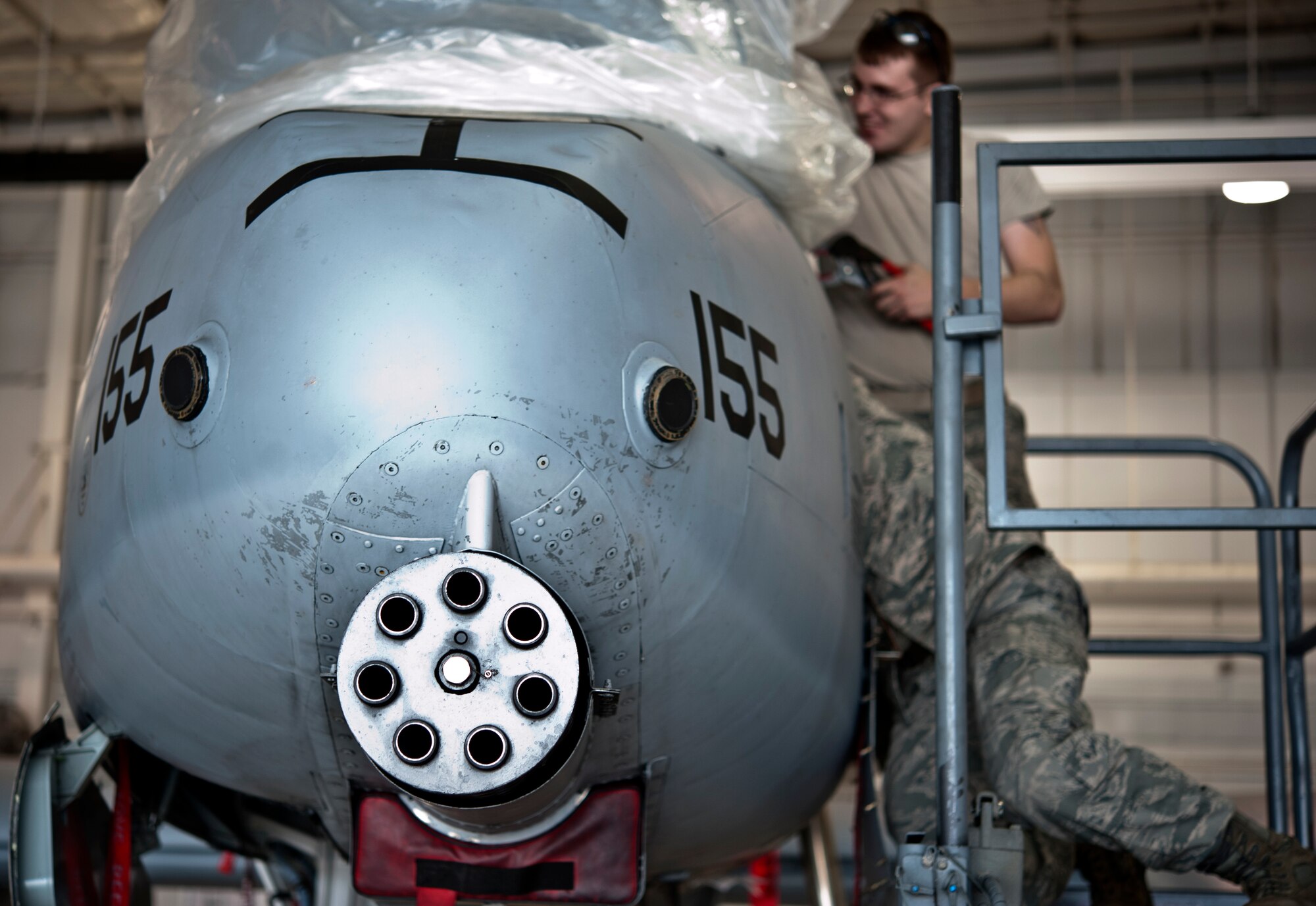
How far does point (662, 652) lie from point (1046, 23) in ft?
41.0

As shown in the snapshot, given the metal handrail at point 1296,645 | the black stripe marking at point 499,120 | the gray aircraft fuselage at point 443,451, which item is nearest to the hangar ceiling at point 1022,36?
the metal handrail at point 1296,645

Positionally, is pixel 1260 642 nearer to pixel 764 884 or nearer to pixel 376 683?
pixel 764 884

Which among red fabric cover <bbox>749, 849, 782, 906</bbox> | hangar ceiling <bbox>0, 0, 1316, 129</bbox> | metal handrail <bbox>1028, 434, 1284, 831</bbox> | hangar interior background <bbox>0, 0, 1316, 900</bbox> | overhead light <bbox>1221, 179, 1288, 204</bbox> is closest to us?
overhead light <bbox>1221, 179, 1288, 204</bbox>

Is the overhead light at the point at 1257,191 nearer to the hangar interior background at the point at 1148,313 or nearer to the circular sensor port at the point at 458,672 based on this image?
the circular sensor port at the point at 458,672

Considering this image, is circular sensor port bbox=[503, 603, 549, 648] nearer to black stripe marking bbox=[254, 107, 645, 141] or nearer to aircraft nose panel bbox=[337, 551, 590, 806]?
aircraft nose panel bbox=[337, 551, 590, 806]

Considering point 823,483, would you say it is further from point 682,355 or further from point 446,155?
point 446,155

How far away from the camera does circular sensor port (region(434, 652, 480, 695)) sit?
1.53 metres

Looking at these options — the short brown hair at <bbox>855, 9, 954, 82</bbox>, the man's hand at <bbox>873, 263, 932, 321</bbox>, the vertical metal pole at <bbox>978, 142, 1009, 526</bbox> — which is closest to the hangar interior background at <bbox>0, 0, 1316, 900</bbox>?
the short brown hair at <bbox>855, 9, 954, 82</bbox>

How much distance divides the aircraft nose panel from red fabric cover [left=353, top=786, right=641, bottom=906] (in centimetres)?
32

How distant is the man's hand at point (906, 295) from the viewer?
3.03 m

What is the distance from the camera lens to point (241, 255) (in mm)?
1806

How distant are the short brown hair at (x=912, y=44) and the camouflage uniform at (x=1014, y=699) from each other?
51.6 inches

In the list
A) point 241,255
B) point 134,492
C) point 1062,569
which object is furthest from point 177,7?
point 1062,569

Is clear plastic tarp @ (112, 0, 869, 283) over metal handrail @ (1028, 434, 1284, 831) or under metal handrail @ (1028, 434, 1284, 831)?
over
